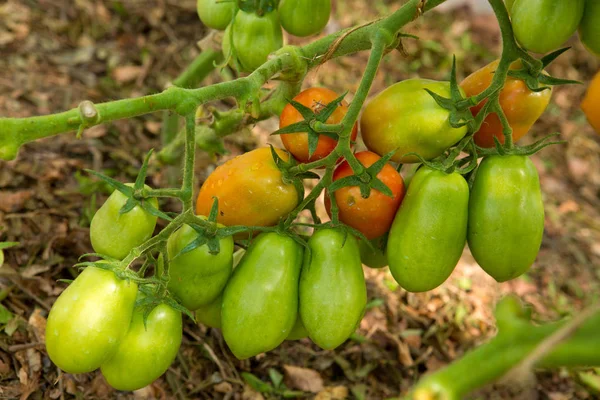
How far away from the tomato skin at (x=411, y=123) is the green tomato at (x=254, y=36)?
402mm

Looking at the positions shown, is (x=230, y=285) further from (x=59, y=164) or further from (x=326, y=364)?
(x=59, y=164)

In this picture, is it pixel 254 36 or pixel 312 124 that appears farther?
pixel 254 36

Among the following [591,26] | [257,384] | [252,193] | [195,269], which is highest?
[591,26]

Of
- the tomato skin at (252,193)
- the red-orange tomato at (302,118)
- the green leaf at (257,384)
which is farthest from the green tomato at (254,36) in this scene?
the green leaf at (257,384)

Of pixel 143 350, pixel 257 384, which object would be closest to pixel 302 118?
pixel 143 350

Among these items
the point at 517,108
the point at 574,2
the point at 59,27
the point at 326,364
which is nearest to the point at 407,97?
the point at 517,108

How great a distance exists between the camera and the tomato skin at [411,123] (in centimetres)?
170

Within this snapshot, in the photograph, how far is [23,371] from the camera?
1918mm

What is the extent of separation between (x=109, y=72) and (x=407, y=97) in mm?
A: 2076

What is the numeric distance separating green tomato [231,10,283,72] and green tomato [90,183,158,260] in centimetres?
61

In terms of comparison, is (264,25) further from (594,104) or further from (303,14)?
(594,104)

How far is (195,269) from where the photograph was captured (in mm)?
1639

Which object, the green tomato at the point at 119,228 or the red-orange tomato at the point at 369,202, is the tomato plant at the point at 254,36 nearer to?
the red-orange tomato at the point at 369,202

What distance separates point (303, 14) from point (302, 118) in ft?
1.38
